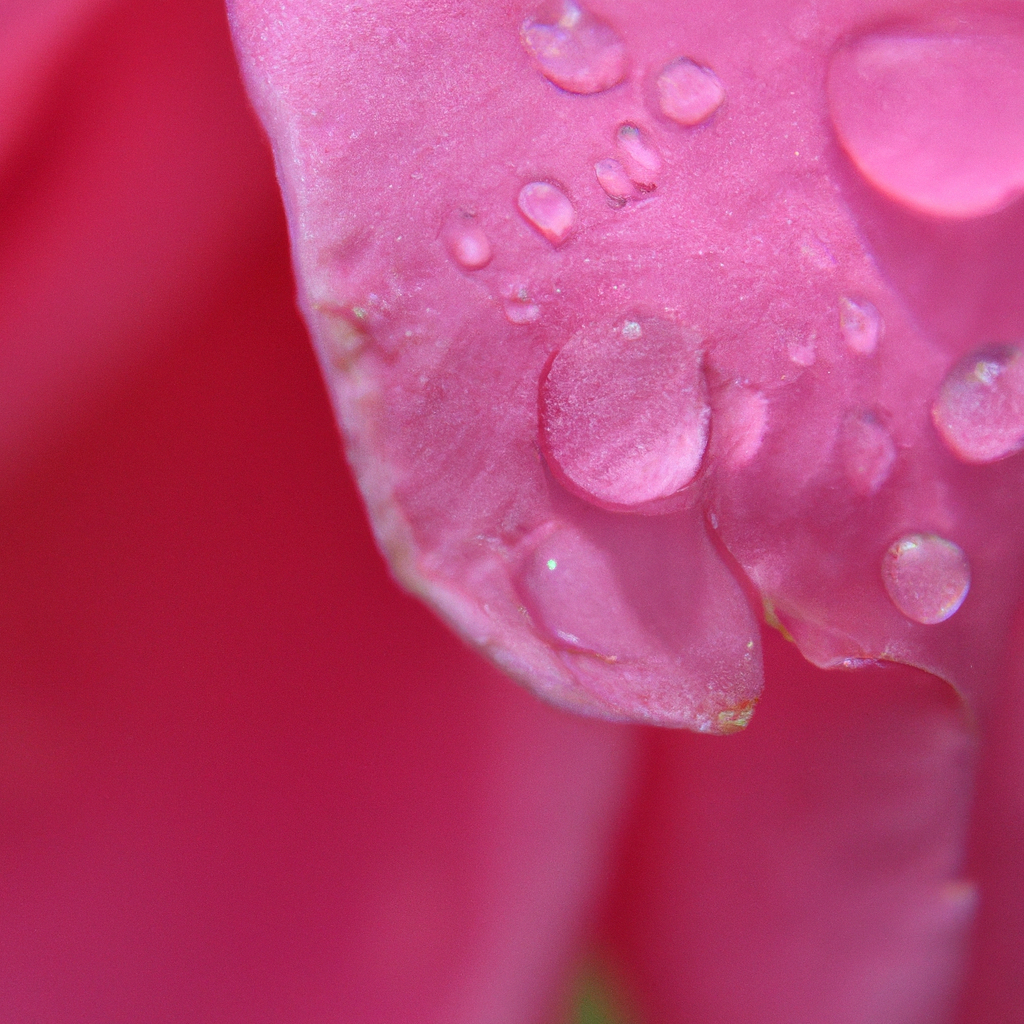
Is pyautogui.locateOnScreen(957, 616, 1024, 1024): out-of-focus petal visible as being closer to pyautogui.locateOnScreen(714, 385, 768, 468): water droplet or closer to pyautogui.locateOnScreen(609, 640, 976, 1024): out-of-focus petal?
pyautogui.locateOnScreen(609, 640, 976, 1024): out-of-focus petal

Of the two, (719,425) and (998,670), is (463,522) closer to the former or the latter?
(719,425)

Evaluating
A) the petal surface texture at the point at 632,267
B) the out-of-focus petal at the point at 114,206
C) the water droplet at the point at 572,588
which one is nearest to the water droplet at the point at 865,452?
the petal surface texture at the point at 632,267

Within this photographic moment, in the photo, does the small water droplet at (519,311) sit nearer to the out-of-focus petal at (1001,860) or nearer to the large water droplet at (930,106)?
the large water droplet at (930,106)

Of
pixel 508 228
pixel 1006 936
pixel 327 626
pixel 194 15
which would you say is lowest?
pixel 1006 936

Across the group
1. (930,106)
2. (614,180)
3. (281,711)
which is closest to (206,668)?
(281,711)

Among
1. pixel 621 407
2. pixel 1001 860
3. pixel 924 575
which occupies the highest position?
pixel 621 407

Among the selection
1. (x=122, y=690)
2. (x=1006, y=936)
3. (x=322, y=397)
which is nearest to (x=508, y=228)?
(x=322, y=397)

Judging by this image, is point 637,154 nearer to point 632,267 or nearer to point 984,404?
point 632,267
